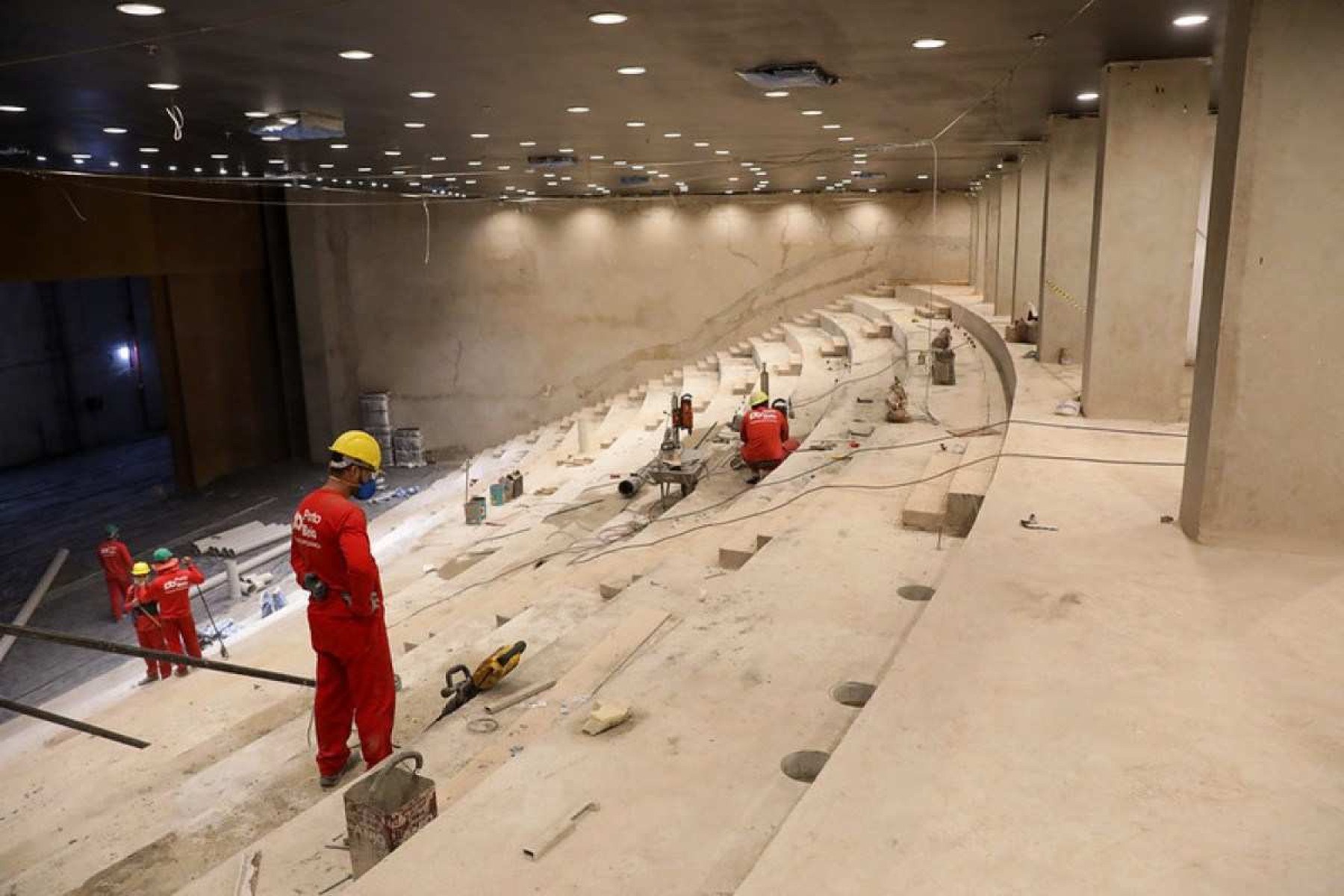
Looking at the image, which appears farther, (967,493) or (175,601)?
(175,601)

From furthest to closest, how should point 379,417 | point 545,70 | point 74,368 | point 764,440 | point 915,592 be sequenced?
1. point 74,368
2. point 379,417
3. point 764,440
4. point 545,70
5. point 915,592

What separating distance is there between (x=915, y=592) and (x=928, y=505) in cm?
106

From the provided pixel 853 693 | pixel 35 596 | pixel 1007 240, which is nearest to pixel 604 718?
pixel 853 693

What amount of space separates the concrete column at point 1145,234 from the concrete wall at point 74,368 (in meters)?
20.3

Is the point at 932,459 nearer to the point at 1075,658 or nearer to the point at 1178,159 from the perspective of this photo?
the point at 1178,159

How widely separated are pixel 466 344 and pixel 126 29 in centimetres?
1578

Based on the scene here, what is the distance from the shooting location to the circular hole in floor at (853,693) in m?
3.46

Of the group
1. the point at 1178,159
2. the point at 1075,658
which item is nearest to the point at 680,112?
the point at 1178,159

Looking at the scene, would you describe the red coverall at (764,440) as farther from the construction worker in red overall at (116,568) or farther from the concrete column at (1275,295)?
the construction worker in red overall at (116,568)

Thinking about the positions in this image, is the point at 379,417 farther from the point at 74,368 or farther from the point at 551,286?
the point at 74,368

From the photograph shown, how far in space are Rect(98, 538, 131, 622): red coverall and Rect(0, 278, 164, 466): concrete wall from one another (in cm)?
1069

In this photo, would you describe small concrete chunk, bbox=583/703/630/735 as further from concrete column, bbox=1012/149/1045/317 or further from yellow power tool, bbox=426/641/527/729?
concrete column, bbox=1012/149/1045/317

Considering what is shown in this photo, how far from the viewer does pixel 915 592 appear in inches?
180

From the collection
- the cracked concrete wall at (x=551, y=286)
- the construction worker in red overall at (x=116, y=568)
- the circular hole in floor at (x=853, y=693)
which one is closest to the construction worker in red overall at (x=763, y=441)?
the circular hole in floor at (x=853, y=693)
